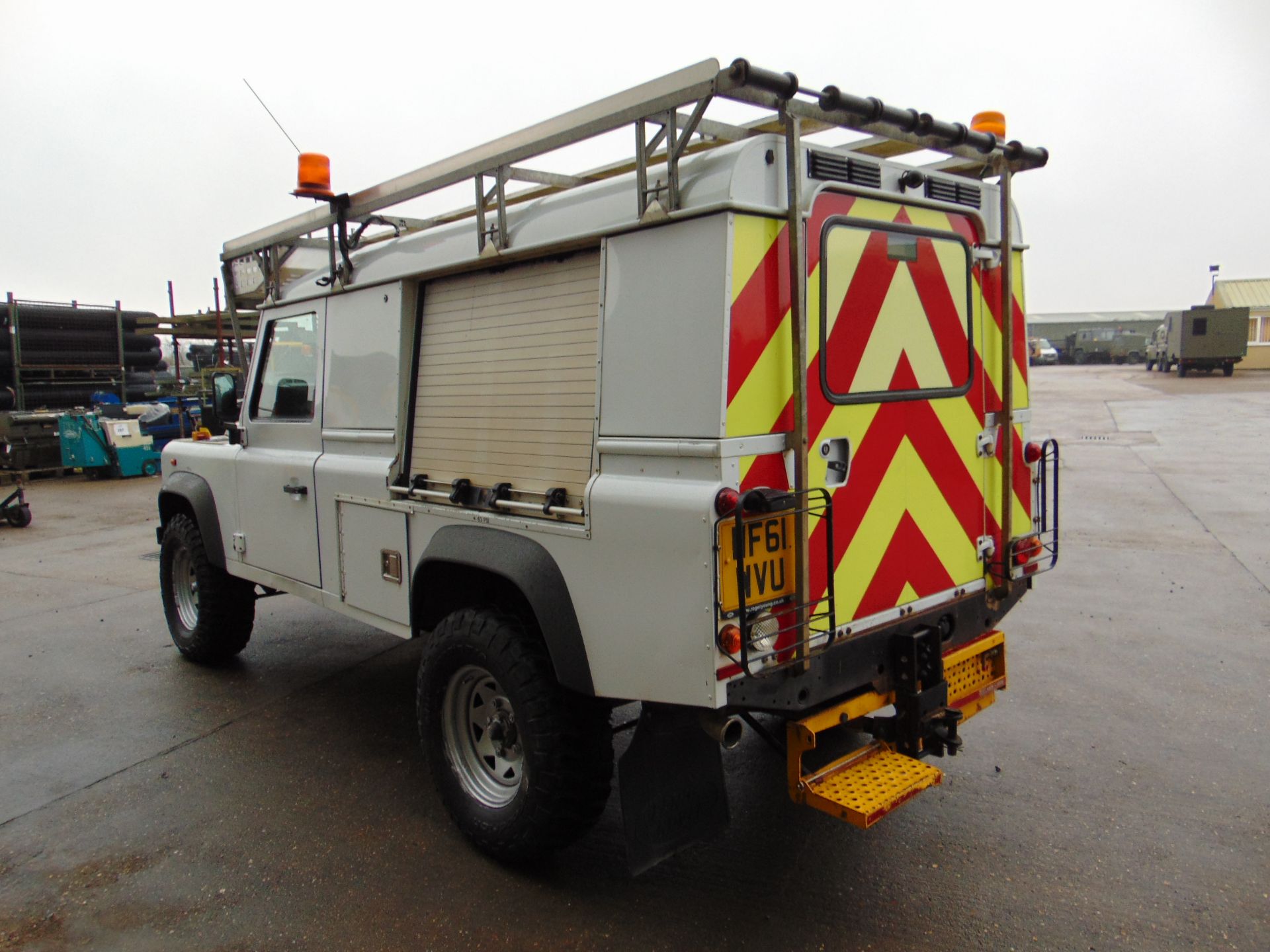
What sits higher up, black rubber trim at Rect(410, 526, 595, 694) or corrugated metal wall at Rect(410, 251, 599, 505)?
corrugated metal wall at Rect(410, 251, 599, 505)

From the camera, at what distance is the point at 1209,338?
33188 mm

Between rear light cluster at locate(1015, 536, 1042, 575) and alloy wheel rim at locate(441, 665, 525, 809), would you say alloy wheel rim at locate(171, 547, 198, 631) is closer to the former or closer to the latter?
alloy wheel rim at locate(441, 665, 525, 809)

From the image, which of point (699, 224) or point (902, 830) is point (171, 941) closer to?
point (902, 830)

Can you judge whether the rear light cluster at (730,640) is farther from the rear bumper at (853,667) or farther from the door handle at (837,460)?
the door handle at (837,460)

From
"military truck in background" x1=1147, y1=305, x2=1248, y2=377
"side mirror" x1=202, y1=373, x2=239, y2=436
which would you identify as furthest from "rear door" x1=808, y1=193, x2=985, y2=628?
"military truck in background" x1=1147, y1=305, x2=1248, y2=377

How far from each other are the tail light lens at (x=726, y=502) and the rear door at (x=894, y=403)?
0.37 metres

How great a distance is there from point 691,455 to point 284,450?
292 centimetres

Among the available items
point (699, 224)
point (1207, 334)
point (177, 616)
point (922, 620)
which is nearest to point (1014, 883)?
point (922, 620)

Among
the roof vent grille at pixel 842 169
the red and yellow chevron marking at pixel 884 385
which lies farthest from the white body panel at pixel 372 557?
the roof vent grille at pixel 842 169

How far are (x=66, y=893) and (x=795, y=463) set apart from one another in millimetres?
3074

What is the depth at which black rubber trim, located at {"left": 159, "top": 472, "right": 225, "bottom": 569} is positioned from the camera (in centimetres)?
534

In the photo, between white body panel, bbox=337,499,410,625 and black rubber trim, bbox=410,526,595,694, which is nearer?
black rubber trim, bbox=410,526,595,694

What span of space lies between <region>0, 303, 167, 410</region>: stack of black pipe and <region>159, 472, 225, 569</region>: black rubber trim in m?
15.7

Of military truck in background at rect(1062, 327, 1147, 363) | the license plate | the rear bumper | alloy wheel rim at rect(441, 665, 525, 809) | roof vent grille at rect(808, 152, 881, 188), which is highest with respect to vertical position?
military truck in background at rect(1062, 327, 1147, 363)
